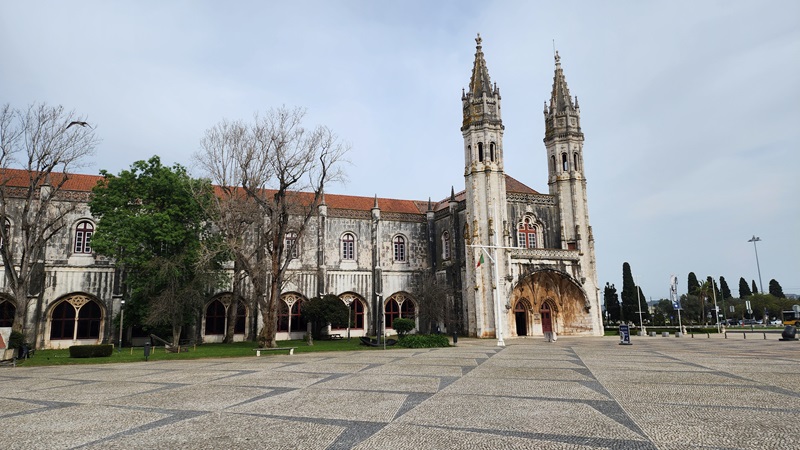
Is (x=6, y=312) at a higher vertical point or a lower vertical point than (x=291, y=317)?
higher

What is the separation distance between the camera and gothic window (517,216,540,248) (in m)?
36.4

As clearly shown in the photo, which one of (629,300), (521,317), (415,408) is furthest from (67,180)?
(629,300)

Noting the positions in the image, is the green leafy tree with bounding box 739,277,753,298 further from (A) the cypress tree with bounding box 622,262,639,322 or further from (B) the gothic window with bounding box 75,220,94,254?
(B) the gothic window with bounding box 75,220,94,254

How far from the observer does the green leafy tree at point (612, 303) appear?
60859 millimetres

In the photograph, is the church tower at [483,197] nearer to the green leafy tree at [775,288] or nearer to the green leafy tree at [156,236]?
the green leafy tree at [156,236]

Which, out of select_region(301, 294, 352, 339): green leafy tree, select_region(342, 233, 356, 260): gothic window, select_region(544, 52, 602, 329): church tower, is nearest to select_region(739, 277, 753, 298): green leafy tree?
select_region(544, 52, 602, 329): church tower

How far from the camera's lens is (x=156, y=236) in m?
26.4

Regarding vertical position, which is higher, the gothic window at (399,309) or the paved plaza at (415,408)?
the gothic window at (399,309)

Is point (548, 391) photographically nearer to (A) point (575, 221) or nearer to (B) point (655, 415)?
(B) point (655, 415)

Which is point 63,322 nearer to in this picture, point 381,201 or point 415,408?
point 381,201

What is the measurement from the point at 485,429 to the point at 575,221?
1255 inches

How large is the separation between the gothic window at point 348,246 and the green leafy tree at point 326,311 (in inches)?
198

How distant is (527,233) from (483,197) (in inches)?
199

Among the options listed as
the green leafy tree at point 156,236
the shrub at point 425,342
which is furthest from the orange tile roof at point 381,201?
the shrub at point 425,342
